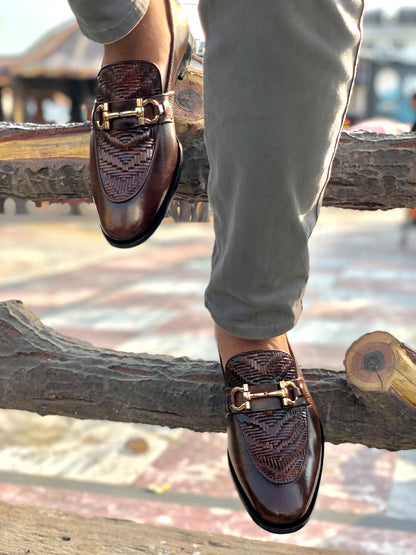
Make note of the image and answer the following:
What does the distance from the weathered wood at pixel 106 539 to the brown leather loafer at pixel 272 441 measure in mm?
398

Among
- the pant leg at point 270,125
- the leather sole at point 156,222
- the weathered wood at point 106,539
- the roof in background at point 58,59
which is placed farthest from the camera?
the roof in background at point 58,59

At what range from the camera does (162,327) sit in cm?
355

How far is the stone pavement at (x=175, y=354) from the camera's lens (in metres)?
1.61

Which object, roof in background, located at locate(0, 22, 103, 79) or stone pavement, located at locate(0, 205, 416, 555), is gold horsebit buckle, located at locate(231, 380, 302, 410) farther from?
roof in background, located at locate(0, 22, 103, 79)

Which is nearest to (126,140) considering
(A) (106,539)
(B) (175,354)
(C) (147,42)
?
(C) (147,42)

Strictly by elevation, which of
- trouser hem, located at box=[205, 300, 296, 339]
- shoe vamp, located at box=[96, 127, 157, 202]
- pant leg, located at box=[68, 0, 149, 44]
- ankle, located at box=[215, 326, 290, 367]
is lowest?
ankle, located at box=[215, 326, 290, 367]

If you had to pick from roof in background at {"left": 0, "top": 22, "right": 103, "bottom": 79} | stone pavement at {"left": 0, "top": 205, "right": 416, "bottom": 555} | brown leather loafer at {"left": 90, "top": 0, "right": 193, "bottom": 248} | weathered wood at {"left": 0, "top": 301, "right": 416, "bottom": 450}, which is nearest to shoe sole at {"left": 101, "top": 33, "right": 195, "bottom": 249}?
brown leather loafer at {"left": 90, "top": 0, "right": 193, "bottom": 248}

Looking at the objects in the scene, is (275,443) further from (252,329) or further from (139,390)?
(139,390)

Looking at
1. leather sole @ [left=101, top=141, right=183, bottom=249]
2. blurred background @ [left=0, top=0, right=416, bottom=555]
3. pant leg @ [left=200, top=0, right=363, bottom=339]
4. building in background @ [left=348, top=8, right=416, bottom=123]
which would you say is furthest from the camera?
building in background @ [left=348, top=8, right=416, bottom=123]

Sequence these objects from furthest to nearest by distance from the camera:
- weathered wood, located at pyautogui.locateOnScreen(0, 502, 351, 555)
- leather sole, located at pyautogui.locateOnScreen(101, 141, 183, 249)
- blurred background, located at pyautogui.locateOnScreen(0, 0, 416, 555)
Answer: blurred background, located at pyautogui.locateOnScreen(0, 0, 416, 555)
weathered wood, located at pyautogui.locateOnScreen(0, 502, 351, 555)
leather sole, located at pyautogui.locateOnScreen(101, 141, 183, 249)

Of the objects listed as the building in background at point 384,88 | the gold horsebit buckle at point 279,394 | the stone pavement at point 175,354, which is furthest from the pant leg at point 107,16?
the building in background at point 384,88

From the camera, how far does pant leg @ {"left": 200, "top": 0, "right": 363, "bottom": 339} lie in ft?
2.28

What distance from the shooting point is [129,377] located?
0.98 m

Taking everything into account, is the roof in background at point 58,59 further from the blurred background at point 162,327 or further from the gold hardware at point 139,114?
the gold hardware at point 139,114
